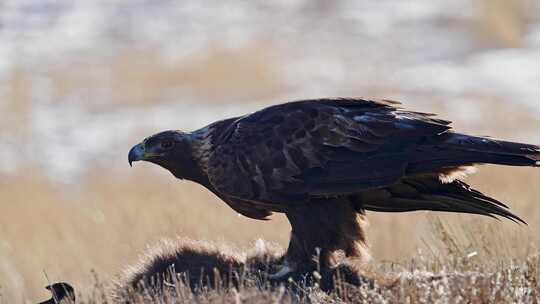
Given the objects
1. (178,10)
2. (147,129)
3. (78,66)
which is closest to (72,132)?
(147,129)

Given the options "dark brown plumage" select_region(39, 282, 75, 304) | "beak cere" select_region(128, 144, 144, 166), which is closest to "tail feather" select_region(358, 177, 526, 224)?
"beak cere" select_region(128, 144, 144, 166)

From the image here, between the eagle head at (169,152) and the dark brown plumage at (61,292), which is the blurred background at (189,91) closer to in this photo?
the eagle head at (169,152)

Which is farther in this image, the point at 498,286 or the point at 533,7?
the point at 533,7

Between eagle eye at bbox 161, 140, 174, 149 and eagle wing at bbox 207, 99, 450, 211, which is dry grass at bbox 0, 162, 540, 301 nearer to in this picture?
A: eagle wing at bbox 207, 99, 450, 211

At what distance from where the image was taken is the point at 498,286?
246 inches

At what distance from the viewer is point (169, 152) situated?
28.5 feet

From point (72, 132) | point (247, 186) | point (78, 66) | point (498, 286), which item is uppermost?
point (78, 66)

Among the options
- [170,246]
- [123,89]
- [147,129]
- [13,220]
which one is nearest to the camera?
[170,246]

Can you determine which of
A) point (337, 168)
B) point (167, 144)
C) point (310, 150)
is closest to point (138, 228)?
point (167, 144)

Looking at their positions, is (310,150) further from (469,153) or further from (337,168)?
(469,153)

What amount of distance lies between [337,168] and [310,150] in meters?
0.24

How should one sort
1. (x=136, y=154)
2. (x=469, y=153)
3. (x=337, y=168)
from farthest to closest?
(x=136, y=154) < (x=337, y=168) < (x=469, y=153)

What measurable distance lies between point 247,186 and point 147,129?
14.9 meters

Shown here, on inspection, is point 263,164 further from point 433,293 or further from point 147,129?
point 147,129
